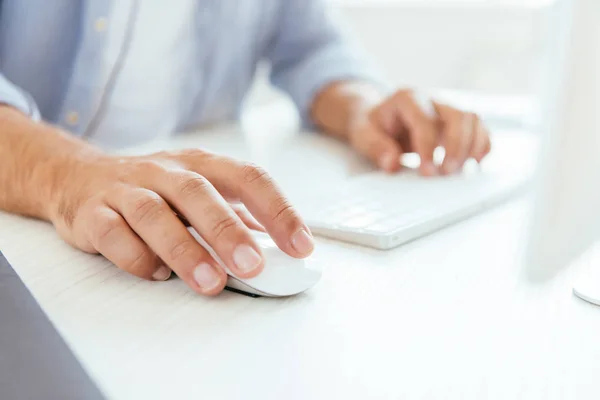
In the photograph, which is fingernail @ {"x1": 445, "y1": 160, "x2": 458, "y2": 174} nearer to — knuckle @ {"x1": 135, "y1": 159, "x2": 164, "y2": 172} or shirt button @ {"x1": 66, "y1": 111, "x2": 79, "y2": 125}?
knuckle @ {"x1": 135, "y1": 159, "x2": 164, "y2": 172}

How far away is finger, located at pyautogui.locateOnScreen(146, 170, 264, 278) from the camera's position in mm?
408

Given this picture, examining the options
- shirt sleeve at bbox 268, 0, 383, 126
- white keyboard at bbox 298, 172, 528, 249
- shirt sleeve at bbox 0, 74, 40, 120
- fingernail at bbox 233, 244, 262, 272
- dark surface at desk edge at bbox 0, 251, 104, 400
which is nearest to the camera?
dark surface at desk edge at bbox 0, 251, 104, 400

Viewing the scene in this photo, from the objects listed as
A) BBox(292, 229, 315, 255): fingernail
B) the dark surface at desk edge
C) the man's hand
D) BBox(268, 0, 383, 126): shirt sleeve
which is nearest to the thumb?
the man's hand

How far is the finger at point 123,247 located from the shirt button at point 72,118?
0.49 meters

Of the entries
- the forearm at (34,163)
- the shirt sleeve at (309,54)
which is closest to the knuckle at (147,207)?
the forearm at (34,163)

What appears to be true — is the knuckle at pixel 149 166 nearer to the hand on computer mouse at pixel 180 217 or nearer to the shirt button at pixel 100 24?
the hand on computer mouse at pixel 180 217

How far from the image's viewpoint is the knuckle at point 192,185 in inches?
17.4

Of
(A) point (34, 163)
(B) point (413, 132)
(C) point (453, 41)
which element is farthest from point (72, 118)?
(C) point (453, 41)

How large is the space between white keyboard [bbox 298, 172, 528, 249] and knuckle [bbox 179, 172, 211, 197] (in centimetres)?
12

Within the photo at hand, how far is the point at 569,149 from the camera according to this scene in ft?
1.04

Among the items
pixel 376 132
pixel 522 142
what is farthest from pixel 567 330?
pixel 522 142

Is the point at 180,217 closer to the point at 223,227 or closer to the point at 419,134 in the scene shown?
the point at 223,227

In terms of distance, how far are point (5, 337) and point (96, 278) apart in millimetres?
114

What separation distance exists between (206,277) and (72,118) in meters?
0.57
